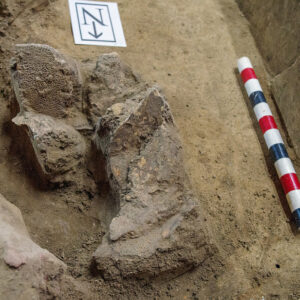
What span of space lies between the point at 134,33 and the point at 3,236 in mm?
1538

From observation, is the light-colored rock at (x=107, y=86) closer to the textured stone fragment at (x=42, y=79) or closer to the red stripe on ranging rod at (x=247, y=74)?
the textured stone fragment at (x=42, y=79)

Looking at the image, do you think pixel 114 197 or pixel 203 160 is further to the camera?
pixel 203 160

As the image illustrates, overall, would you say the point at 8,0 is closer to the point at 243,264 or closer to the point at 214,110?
the point at 214,110

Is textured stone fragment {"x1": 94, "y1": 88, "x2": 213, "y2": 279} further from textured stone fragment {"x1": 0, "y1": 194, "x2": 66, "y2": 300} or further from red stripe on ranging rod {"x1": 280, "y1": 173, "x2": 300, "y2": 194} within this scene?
red stripe on ranging rod {"x1": 280, "y1": 173, "x2": 300, "y2": 194}

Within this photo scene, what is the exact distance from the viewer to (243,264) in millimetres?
1583

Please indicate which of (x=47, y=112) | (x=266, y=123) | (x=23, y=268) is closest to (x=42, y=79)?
(x=47, y=112)

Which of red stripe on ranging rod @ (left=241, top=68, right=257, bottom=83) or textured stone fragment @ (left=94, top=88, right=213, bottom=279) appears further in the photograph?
red stripe on ranging rod @ (left=241, top=68, right=257, bottom=83)

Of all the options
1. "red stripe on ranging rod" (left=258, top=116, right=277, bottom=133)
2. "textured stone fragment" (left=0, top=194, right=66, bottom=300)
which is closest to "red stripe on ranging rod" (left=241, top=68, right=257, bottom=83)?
"red stripe on ranging rod" (left=258, top=116, right=277, bottom=133)

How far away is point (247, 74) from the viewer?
7.36 feet

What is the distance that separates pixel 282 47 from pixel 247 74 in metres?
0.27

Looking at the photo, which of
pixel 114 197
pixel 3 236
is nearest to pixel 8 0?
pixel 114 197

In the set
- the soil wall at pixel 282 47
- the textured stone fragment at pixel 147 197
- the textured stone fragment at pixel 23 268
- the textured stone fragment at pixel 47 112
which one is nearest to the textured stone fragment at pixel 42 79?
the textured stone fragment at pixel 47 112

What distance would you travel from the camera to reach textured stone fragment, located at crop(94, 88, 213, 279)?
134 cm

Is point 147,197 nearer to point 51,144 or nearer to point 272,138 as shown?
point 51,144
